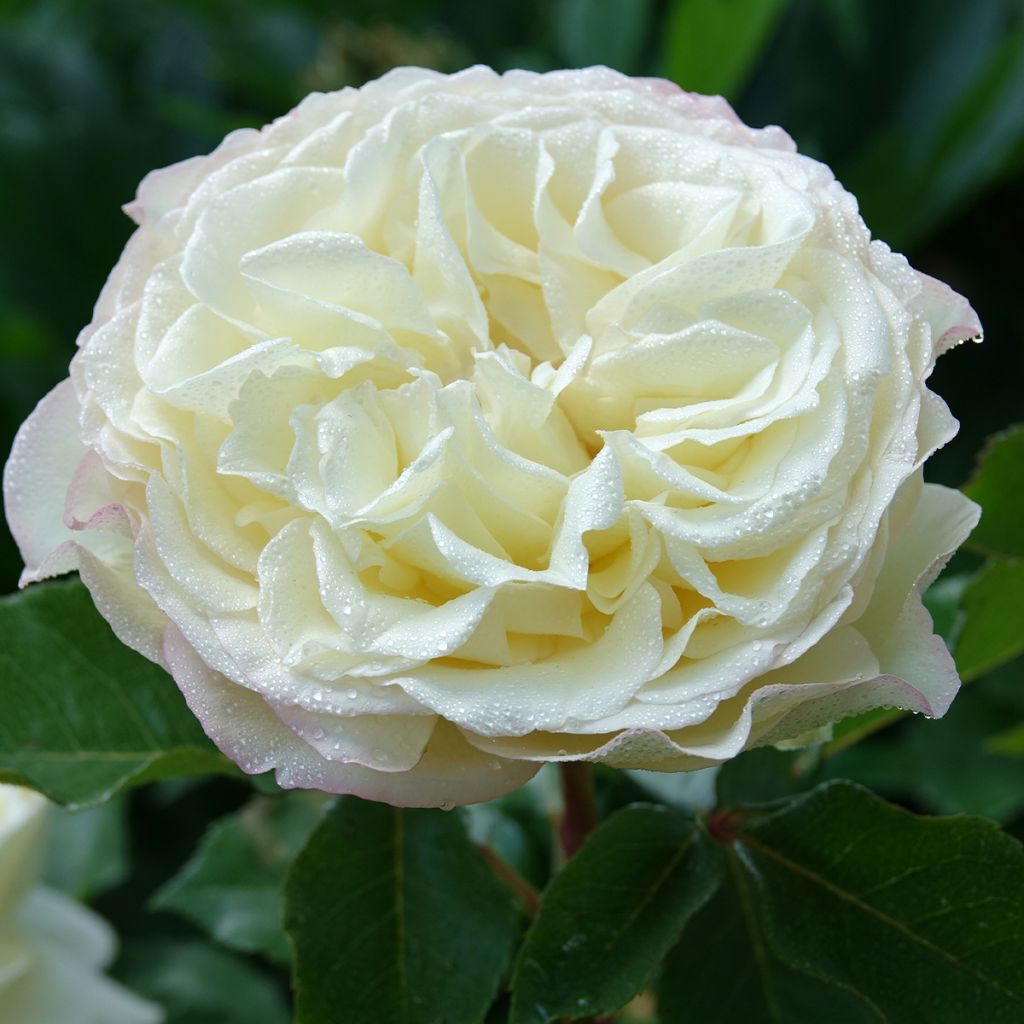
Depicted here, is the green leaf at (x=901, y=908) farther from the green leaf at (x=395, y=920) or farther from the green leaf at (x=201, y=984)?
the green leaf at (x=201, y=984)

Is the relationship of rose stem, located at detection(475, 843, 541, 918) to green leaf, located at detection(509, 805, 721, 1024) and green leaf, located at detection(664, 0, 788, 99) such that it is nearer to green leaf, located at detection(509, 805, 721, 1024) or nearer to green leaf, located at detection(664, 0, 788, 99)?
green leaf, located at detection(509, 805, 721, 1024)

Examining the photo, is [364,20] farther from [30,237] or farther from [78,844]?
[78,844]

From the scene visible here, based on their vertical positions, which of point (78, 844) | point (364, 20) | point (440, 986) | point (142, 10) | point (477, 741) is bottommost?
point (78, 844)

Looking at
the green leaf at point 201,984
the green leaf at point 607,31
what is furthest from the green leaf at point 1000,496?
A: the green leaf at point 607,31

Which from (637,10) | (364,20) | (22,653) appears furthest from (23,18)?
(22,653)

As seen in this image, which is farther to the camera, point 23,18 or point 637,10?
point 23,18

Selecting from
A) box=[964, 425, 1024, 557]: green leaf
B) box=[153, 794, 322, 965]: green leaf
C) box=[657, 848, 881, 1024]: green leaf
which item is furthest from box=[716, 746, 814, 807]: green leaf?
box=[153, 794, 322, 965]: green leaf
